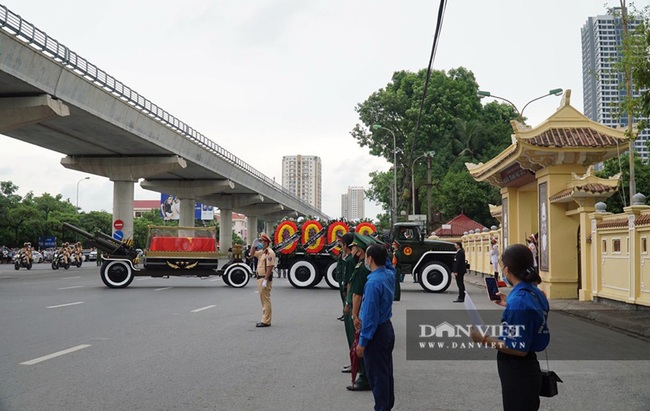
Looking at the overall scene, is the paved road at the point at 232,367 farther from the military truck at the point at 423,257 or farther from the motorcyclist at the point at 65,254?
the motorcyclist at the point at 65,254

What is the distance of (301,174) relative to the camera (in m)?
175

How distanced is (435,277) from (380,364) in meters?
17.0

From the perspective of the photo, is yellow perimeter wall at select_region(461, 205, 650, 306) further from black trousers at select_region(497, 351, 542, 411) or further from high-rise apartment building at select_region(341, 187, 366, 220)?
high-rise apartment building at select_region(341, 187, 366, 220)

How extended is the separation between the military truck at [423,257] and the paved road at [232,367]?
764 centimetres

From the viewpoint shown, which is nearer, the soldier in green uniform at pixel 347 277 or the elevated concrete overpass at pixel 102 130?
the soldier in green uniform at pixel 347 277

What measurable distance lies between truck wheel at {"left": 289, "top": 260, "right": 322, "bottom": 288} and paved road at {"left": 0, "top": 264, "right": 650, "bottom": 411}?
8.56m

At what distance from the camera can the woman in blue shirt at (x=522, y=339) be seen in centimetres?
395

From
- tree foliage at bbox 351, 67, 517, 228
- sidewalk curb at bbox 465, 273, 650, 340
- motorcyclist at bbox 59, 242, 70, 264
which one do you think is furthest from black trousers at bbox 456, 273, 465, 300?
tree foliage at bbox 351, 67, 517, 228

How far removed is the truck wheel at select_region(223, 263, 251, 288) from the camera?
2355 centimetres

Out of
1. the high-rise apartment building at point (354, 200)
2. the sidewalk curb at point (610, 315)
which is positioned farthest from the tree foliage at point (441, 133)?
the high-rise apartment building at point (354, 200)

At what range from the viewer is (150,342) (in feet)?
33.0

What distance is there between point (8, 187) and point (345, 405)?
83.4 m

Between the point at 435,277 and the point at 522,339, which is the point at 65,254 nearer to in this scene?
the point at 435,277

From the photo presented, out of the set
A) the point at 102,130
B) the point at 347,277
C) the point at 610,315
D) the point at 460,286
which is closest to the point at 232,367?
the point at 347,277
